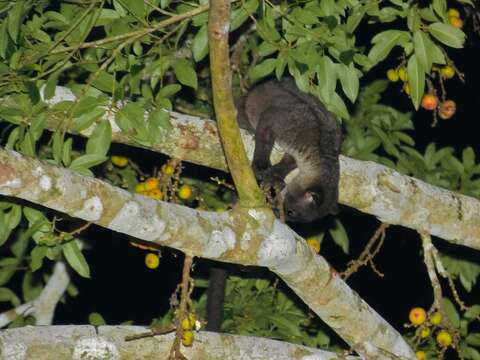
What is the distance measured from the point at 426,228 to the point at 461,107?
11.3 feet

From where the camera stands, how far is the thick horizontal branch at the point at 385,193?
4.38 metres

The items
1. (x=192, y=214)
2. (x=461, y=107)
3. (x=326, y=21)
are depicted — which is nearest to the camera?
(x=192, y=214)

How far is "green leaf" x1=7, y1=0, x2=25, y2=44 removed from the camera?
3.71 m

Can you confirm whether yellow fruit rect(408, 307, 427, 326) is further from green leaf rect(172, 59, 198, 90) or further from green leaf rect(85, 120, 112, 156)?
green leaf rect(85, 120, 112, 156)

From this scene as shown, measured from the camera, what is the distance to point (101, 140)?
3812 mm

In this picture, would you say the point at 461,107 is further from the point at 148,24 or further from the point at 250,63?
the point at 148,24

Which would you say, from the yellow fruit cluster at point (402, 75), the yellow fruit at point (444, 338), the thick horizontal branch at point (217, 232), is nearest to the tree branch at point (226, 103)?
the thick horizontal branch at point (217, 232)

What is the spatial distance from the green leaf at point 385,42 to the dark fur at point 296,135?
49.6 inches

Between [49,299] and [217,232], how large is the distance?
2362 millimetres

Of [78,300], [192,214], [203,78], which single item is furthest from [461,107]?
[192,214]

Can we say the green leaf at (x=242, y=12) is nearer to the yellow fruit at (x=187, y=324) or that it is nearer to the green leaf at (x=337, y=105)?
the green leaf at (x=337, y=105)

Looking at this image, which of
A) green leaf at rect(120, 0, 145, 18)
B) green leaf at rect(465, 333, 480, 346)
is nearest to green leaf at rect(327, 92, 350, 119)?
green leaf at rect(120, 0, 145, 18)

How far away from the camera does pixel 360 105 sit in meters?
Result: 5.80

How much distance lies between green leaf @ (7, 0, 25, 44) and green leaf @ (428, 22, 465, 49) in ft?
5.02
